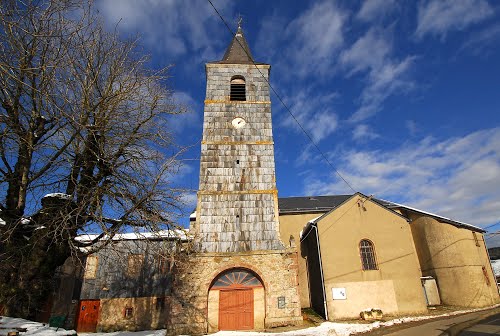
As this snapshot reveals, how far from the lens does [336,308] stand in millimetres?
14398

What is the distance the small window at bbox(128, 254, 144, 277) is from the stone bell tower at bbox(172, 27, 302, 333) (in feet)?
19.7

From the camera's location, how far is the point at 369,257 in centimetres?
1581

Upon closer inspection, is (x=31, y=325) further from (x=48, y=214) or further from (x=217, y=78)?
(x=217, y=78)

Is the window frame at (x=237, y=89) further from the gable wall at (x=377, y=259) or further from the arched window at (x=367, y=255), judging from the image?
the arched window at (x=367, y=255)

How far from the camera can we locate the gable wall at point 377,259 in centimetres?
1470

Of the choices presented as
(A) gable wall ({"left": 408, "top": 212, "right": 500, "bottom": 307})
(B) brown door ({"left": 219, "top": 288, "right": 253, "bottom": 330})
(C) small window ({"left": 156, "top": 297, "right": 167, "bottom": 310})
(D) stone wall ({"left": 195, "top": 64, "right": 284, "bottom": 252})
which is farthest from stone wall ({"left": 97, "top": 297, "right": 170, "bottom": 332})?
(A) gable wall ({"left": 408, "top": 212, "right": 500, "bottom": 307})

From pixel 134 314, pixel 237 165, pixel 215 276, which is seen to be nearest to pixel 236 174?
pixel 237 165

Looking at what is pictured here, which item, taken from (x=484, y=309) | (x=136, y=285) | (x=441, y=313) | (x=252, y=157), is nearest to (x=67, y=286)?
(x=136, y=285)

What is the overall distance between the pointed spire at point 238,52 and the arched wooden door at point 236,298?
13.4 m

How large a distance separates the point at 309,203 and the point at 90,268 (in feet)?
52.3

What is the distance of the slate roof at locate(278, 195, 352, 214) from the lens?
21.8 metres

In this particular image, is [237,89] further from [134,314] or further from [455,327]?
[455,327]

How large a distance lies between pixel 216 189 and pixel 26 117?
947 cm

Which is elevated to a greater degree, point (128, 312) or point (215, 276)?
point (215, 276)
